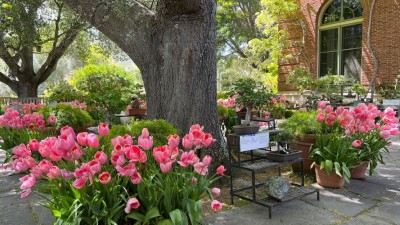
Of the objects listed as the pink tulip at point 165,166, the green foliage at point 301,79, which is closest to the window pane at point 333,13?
the green foliage at point 301,79

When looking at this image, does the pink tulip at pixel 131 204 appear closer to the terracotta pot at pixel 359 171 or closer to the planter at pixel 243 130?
the planter at pixel 243 130

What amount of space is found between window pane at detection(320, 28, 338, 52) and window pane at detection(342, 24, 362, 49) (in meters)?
0.28

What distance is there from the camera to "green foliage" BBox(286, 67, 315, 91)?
41.1 ft

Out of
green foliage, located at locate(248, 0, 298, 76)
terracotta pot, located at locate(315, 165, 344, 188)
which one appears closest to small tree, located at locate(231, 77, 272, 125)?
terracotta pot, located at locate(315, 165, 344, 188)

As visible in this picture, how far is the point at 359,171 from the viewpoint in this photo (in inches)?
168

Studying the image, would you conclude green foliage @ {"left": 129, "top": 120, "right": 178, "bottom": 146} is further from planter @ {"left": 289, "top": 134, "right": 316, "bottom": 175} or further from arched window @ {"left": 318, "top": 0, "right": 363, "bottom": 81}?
arched window @ {"left": 318, "top": 0, "right": 363, "bottom": 81}

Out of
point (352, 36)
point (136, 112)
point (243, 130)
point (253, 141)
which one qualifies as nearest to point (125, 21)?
point (243, 130)

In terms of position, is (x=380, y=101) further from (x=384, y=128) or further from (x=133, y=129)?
(x=133, y=129)

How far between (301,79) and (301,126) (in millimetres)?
8753

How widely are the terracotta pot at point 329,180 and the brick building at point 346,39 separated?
8.77 metres

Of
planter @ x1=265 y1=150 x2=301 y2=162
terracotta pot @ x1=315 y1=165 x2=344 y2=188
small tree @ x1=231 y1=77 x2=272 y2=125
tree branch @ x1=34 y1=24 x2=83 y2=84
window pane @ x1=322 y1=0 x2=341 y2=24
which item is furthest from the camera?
tree branch @ x1=34 y1=24 x2=83 y2=84

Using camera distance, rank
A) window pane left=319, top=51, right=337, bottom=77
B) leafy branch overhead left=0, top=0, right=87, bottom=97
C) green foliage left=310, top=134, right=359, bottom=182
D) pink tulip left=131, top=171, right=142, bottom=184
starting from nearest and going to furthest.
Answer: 1. pink tulip left=131, top=171, right=142, bottom=184
2. green foliage left=310, top=134, right=359, bottom=182
3. leafy branch overhead left=0, top=0, right=87, bottom=97
4. window pane left=319, top=51, right=337, bottom=77

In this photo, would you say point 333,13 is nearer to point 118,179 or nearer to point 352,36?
point 352,36

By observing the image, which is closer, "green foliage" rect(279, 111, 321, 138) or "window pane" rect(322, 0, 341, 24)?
"green foliage" rect(279, 111, 321, 138)
